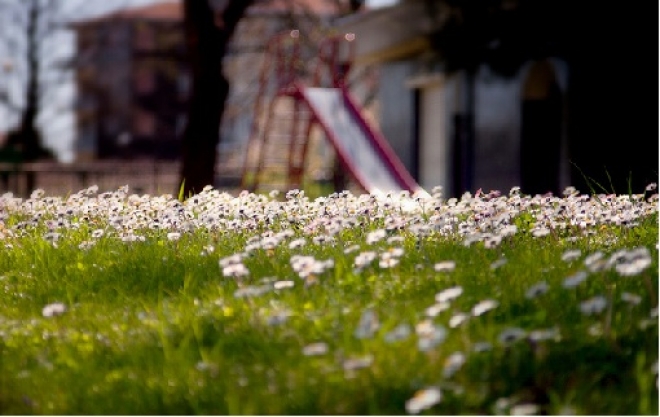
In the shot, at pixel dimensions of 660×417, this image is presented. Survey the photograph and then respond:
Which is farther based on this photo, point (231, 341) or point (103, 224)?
point (103, 224)

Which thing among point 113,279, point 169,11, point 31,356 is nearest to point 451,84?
point 113,279

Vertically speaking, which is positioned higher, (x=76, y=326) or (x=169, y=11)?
(x=169, y=11)

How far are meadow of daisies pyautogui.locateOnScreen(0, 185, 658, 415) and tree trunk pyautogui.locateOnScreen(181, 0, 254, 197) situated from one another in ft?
33.2

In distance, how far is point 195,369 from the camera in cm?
452

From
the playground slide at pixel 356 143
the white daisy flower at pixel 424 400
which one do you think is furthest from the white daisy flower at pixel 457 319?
the playground slide at pixel 356 143

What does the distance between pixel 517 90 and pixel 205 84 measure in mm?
4614

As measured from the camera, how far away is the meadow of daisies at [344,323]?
4.15 metres

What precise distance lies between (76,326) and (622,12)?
10.8 metres

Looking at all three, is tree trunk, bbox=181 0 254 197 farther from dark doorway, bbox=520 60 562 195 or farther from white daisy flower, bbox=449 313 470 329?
white daisy flower, bbox=449 313 470 329

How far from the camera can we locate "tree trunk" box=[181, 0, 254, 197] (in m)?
17.4

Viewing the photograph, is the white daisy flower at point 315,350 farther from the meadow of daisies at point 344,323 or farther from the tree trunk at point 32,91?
the tree trunk at point 32,91

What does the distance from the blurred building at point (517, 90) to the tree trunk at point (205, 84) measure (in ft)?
11.7

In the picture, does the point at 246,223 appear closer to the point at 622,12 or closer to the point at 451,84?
the point at 622,12

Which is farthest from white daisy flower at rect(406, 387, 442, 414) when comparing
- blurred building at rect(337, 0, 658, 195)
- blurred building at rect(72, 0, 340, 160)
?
blurred building at rect(72, 0, 340, 160)
